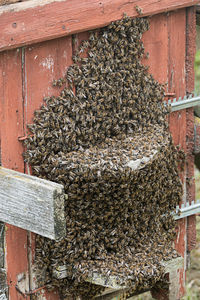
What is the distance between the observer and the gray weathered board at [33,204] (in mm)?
3584

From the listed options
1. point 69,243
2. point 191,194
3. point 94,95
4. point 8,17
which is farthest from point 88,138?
point 191,194

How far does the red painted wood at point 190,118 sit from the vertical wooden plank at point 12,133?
176cm

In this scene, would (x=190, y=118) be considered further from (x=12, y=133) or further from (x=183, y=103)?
(x=12, y=133)

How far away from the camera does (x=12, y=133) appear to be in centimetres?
416

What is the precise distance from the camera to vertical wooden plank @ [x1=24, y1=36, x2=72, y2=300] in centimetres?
416

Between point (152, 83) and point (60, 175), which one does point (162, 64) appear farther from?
point (60, 175)

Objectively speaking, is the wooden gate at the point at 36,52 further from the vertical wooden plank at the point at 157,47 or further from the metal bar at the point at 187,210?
the metal bar at the point at 187,210

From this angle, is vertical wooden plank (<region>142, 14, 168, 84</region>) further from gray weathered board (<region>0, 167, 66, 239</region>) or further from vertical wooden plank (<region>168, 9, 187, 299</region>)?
gray weathered board (<region>0, 167, 66, 239</region>)

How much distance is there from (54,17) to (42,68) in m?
0.39

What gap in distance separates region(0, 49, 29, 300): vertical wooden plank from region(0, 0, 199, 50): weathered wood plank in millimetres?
185

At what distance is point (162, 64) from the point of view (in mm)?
5023

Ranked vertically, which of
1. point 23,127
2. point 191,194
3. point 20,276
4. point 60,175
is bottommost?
point 20,276

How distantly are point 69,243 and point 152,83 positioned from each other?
1504 mm

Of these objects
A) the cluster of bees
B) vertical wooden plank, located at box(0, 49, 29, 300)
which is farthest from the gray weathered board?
the cluster of bees
